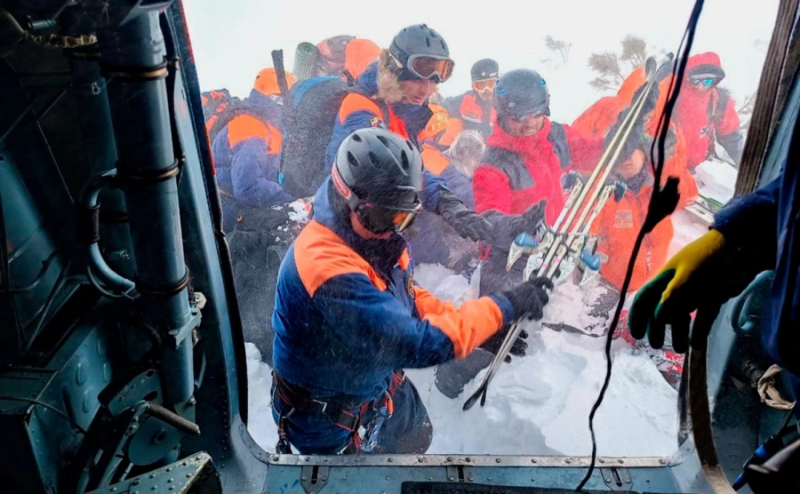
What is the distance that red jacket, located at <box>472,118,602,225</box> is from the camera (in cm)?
242

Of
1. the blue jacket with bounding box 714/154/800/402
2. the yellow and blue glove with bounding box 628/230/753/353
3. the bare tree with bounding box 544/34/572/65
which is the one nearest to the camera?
the blue jacket with bounding box 714/154/800/402

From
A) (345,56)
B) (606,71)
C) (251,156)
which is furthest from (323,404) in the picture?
(606,71)

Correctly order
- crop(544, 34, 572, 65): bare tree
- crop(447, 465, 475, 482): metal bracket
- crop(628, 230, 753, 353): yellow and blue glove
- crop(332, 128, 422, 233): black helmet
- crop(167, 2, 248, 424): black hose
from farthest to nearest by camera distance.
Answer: crop(544, 34, 572, 65): bare tree < crop(447, 465, 475, 482): metal bracket < crop(332, 128, 422, 233): black helmet < crop(167, 2, 248, 424): black hose < crop(628, 230, 753, 353): yellow and blue glove

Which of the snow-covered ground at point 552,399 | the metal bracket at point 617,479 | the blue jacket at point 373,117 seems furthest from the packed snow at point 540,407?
the blue jacket at point 373,117

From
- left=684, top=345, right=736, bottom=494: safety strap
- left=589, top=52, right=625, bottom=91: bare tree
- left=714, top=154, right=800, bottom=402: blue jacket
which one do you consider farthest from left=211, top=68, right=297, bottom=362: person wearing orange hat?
left=714, top=154, right=800, bottom=402: blue jacket

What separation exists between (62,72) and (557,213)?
6.57ft

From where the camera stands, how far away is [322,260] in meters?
1.92

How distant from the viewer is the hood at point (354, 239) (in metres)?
1.91

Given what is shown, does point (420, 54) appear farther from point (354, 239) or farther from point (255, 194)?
point (255, 194)

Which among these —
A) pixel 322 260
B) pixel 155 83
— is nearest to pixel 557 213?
pixel 322 260

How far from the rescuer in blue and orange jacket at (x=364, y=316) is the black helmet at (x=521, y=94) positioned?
25.4 inches

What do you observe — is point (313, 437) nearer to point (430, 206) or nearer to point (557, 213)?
point (430, 206)

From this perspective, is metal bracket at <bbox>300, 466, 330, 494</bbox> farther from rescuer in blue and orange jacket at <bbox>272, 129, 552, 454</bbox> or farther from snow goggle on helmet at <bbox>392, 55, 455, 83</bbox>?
snow goggle on helmet at <bbox>392, 55, 455, 83</bbox>

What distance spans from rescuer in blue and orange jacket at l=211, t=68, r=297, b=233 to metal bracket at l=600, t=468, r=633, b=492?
175 cm
